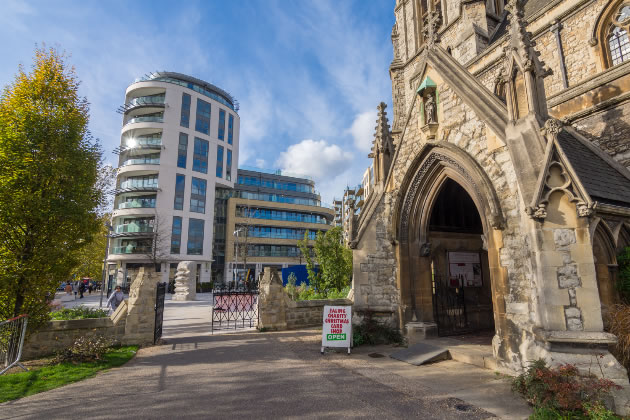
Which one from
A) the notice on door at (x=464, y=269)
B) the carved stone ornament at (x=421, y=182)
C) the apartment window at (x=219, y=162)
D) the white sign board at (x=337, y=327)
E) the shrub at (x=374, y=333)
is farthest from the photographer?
the apartment window at (x=219, y=162)

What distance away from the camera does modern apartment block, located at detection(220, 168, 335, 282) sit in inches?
2058

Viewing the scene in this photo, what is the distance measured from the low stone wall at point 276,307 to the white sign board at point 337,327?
128 inches

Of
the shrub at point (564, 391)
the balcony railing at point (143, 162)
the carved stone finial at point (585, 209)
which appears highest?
the balcony railing at point (143, 162)

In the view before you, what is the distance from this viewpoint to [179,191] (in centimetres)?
4500

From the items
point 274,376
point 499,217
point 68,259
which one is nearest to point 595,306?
point 499,217

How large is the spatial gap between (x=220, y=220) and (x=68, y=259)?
46.8 metres

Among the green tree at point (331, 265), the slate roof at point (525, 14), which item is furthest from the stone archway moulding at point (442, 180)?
the slate roof at point (525, 14)

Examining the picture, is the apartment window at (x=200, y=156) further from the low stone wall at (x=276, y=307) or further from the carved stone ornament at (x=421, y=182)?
the carved stone ornament at (x=421, y=182)

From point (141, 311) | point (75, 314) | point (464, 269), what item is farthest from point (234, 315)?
point (464, 269)

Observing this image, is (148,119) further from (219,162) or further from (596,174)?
(596,174)

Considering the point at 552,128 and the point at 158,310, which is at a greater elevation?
the point at 552,128

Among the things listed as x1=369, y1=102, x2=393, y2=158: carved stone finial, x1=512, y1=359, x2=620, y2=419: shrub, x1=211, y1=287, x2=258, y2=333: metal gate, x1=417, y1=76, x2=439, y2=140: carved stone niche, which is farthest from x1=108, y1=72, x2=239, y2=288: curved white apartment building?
x1=512, y1=359, x2=620, y2=419: shrub

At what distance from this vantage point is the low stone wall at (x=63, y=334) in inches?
324

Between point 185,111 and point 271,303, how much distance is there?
1656 inches
